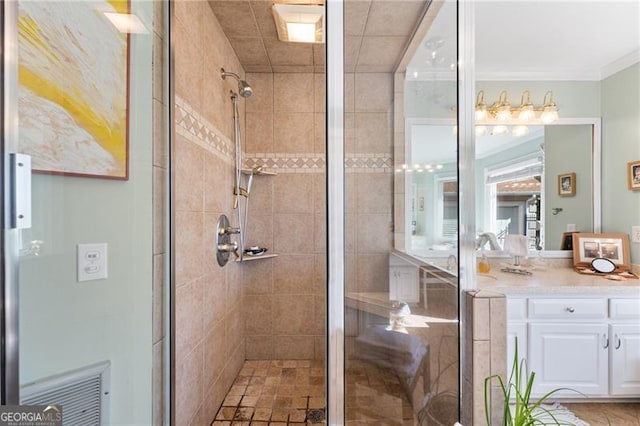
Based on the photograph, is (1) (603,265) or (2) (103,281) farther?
(1) (603,265)

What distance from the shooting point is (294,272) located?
2.41m

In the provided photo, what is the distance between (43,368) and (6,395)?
0.28 ft

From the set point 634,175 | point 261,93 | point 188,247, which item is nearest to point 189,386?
point 188,247

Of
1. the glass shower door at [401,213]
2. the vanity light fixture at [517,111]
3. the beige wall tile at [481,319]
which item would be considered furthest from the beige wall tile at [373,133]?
the vanity light fixture at [517,111]

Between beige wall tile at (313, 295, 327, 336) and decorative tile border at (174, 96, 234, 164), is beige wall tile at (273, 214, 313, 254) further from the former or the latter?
decorative tile border at (174, 96, 234, 164)

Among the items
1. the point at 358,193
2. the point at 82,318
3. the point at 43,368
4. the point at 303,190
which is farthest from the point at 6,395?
the point at 303,190

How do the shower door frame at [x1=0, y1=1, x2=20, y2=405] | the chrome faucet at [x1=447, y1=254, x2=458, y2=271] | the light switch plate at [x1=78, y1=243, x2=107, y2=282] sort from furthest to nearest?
the chrome faucet at [x1=447, y1=254, x2=458, y2=271] < the light switch plate at [x1=78, y1=243, x2=107, y2=282] < the shower door frame at [x1=0, y1=1, x2=20, y2=405]

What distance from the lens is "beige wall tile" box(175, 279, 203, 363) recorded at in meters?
1.27

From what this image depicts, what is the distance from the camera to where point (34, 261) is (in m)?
0.79

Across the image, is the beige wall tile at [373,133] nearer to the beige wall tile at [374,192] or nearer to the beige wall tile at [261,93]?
the beige wall tile at [374,192]

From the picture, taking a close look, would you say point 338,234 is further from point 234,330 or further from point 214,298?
point 234,330

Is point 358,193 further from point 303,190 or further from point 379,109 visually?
point 303,190

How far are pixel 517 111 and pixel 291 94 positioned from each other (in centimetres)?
191

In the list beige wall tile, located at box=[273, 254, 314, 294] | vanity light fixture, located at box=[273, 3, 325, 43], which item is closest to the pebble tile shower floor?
beige wall tile, located at box=[273, 254, 314, 294]
